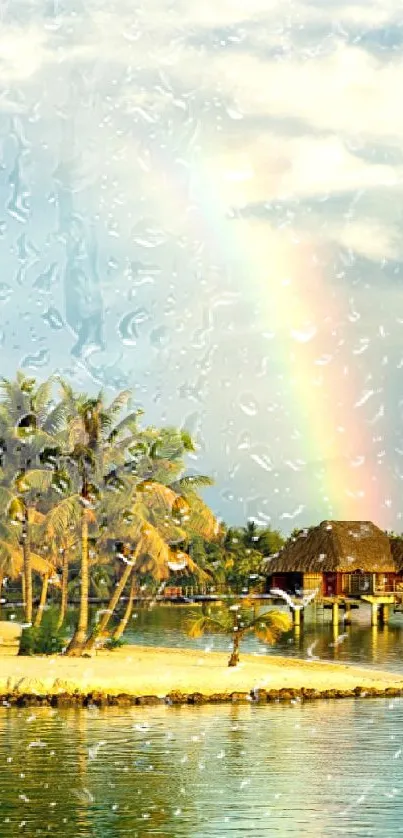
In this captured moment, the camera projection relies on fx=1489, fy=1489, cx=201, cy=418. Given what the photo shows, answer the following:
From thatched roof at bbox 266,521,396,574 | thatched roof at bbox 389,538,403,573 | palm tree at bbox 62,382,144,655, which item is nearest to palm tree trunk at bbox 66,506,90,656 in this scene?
palm tree at bbox 62,382,144,655

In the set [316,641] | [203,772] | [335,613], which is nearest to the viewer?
[203,772]

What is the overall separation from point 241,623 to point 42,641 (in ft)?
26.5

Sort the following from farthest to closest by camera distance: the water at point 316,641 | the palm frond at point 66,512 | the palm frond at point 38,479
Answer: the water at point 316,641 → the palm frond at point 38,479 → the palm frond at point 66,512

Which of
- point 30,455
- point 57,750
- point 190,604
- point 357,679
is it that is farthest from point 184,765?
point 190,604

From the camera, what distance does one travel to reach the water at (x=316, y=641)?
220 ft

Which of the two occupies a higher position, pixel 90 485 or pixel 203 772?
pixel 90 485

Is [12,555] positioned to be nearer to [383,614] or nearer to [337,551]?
[337,551]

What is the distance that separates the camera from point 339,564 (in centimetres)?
10094

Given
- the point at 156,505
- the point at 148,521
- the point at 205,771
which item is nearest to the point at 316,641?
the point at 148,521

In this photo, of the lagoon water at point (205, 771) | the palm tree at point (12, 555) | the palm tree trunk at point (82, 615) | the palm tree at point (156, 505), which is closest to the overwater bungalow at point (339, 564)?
the palm tree at point (12, 555)

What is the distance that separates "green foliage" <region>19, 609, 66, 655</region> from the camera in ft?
172

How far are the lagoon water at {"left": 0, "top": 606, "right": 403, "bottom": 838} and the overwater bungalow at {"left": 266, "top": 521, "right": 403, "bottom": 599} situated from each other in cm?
5982

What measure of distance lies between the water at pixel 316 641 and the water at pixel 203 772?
22809 millimetres

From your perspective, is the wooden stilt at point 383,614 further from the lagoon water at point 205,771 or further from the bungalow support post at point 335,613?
the lagoon water at point 205,771
